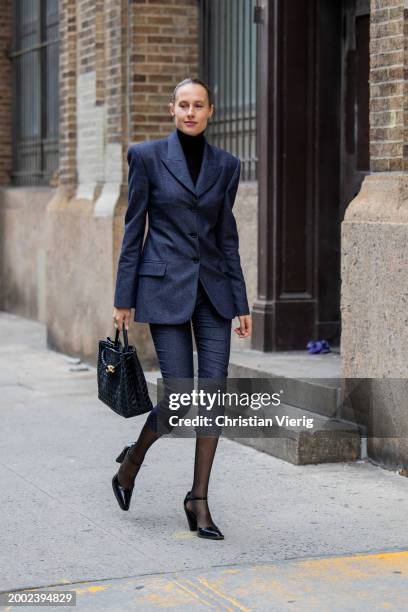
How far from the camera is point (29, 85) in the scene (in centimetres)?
1670

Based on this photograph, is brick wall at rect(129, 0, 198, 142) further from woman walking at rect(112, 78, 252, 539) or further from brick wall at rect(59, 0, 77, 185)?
woman walking at rect(112, 78, 252, 539)

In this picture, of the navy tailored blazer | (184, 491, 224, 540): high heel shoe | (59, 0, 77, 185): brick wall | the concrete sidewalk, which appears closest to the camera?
the concrete sidewalk

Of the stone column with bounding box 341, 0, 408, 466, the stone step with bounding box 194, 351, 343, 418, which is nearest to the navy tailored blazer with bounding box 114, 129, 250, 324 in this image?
the stone column with bounding box 341, 0, 408, 466

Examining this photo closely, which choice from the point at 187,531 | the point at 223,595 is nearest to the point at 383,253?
the point at 187,531

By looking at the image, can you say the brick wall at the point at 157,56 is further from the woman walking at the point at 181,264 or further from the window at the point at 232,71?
the woman walking at the point at 181,264

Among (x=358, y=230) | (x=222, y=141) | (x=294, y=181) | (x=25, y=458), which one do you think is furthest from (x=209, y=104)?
(x=222, y=141)

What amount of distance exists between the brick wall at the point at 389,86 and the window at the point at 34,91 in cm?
828

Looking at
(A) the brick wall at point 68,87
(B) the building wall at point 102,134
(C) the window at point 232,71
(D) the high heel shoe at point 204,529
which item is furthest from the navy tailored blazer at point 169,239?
(A) the brick wall at point 68,87

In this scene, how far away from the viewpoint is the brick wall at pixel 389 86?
730 centimetres

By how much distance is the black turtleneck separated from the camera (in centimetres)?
610

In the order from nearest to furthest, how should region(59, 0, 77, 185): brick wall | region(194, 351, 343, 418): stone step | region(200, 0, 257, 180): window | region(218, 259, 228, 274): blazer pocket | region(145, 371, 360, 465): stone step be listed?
region(218, 259, 228, 274): blazer pocket, region(145, 371, 360, 465): stone step, region(194, 351, 343, 418): stone step, region(200, 0, 257, 180): window, region(59, 0, 77, 185): brick wall

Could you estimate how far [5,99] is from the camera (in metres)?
17.5

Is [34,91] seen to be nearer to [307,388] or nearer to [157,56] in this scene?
[157,56]

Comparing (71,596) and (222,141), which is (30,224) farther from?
(71,596)
